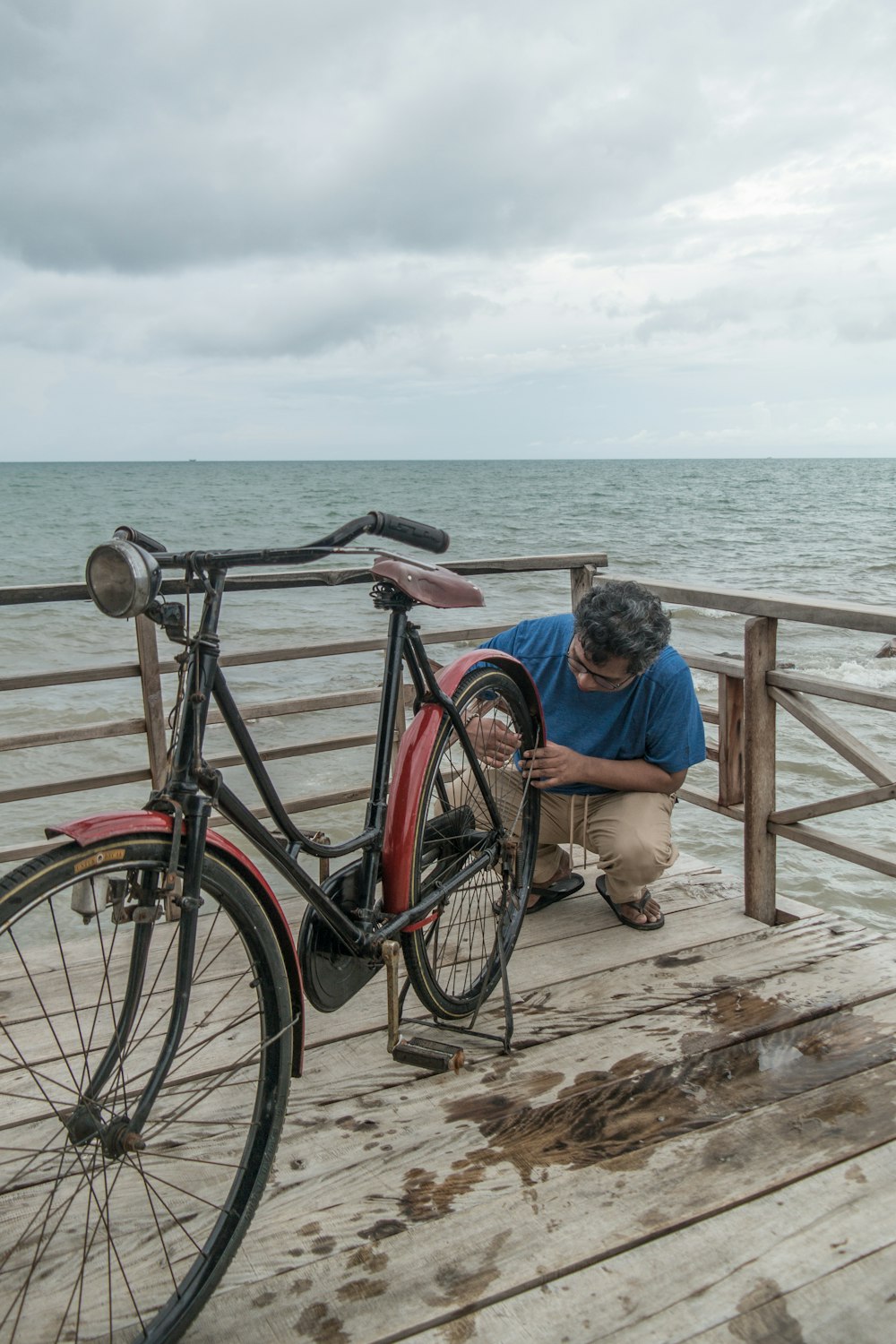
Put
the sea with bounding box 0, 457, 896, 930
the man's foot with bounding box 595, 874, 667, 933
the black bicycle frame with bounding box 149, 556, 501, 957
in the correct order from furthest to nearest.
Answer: the sea with bounding box 0, 457, 896, 930
the man's foot with bounding box 595, 874, 667, 933
the black bicycle frame with bounding box 149, 556, 501, 957

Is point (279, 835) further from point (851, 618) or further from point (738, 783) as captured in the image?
point (738, 783)

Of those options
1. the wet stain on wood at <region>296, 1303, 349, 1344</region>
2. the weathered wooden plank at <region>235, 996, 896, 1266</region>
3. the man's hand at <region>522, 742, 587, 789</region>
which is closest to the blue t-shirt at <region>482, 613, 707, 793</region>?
the man's hand at <region>522, 742, 587, 789</region>

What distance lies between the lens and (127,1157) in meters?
1.31

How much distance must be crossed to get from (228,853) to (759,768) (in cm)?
169

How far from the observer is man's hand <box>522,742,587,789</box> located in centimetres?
231

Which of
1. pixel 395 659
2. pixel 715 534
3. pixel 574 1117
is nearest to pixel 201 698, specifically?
pixel 395 659

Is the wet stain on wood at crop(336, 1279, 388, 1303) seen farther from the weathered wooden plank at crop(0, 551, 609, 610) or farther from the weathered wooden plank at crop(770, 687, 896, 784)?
the weathered wooden plank at crop(770, 687, 896, 784)

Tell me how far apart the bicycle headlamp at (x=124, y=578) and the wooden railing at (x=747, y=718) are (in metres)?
0.88

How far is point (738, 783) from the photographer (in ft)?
9.12

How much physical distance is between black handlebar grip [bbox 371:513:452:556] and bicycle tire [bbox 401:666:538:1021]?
409 mm

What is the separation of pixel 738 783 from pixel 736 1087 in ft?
3.51

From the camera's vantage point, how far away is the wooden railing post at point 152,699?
2.65 metres

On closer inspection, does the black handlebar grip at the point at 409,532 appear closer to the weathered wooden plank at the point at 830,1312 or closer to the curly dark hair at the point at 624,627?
the curly dark hair at the point at 624,627

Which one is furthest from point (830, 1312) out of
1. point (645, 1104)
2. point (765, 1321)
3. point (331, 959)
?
point (331, 959)
